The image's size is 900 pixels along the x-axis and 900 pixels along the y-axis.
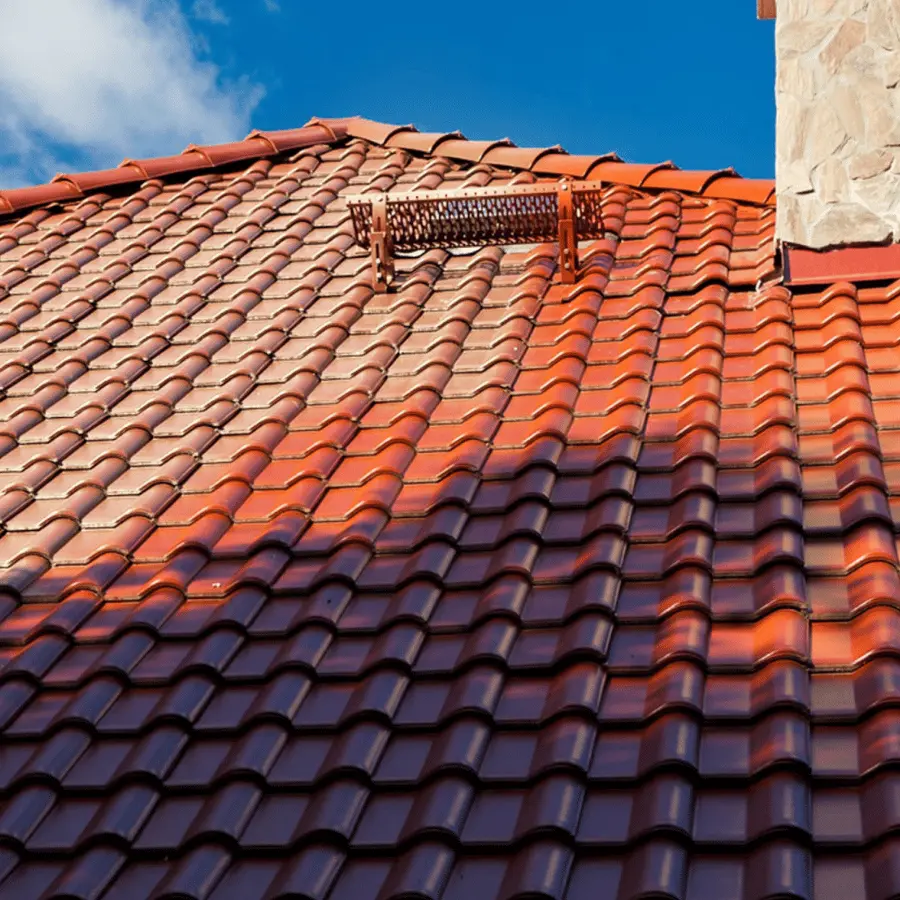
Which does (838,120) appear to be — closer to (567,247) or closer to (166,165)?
(567,247)

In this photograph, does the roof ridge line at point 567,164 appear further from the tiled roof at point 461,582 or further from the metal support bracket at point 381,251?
the metal support bracket at point 381,251

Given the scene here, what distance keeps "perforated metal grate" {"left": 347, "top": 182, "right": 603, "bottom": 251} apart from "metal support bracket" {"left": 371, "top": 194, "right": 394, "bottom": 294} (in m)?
0.06

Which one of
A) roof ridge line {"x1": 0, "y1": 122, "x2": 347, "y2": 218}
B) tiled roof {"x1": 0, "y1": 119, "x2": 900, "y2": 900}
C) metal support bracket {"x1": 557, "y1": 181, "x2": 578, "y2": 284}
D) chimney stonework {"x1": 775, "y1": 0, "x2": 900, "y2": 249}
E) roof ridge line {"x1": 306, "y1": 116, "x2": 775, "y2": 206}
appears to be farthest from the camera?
roof ridge line {"x1": 0, "y1": 122, "x2": 347, "y2": 218}

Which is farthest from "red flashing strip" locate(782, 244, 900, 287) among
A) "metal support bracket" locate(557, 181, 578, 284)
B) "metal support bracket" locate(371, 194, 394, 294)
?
"metal support bracket" locate(371, 194, 394, 294)

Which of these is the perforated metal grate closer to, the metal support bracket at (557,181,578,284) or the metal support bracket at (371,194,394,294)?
the metal support bracket at (371,194,394,294)

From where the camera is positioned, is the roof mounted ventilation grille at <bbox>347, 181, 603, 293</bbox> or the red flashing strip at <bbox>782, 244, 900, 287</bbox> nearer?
the red flashing strip at <bbox>782, 244, 900, 287</bbox>

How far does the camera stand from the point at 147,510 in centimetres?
530

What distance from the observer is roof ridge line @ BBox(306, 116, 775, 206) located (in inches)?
300

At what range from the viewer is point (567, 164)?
8.28 meters

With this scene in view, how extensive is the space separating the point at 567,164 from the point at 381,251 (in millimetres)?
1854

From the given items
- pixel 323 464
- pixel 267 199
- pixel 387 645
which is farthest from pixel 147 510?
pixel 267 199

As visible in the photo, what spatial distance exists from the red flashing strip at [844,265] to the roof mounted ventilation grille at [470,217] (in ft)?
3.59

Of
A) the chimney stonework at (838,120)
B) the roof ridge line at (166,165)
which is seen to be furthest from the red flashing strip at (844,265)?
the roof ridge line at (166,165)

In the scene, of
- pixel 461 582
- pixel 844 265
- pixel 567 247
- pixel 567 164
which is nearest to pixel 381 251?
pixel 567 247
